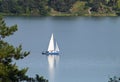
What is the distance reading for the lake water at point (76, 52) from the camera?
42681 mm

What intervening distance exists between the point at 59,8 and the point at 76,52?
71.3 metres

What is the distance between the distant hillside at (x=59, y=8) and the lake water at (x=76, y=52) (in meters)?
23.0

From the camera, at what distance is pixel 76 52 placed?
5844 cm

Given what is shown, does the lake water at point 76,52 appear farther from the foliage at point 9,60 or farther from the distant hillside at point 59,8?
the distant hillside at point 59,8

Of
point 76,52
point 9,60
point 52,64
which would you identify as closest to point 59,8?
point 76,52

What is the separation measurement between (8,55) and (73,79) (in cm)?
2346

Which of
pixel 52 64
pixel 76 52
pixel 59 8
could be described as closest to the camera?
pixel 52 64

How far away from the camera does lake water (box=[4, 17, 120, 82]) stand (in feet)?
140

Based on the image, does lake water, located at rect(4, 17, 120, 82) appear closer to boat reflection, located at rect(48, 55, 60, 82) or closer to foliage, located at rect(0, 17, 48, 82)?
boat reflection, located at rect(48, 55, 60, 82)

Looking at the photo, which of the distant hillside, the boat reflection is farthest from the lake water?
the distant hillside

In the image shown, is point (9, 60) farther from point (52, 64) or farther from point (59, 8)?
point (59, 8)

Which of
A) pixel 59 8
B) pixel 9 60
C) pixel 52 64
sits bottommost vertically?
pixel 59 8

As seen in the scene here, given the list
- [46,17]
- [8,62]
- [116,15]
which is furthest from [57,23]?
[8,62]

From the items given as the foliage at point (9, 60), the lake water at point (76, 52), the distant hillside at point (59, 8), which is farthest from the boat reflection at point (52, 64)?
the distant hillside at point (59, 8)
